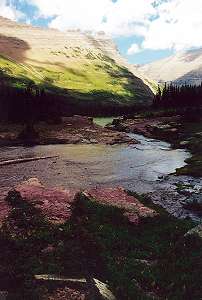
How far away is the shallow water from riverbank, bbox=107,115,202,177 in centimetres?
185

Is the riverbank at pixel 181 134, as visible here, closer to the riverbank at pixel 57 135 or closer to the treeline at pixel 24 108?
the riverbank at pixel 57 135

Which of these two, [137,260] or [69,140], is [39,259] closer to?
[137,260]

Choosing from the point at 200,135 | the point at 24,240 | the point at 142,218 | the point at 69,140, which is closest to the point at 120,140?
the point at 69,140

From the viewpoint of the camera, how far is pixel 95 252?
20.7 metres

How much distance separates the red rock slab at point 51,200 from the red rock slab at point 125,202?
1862mm

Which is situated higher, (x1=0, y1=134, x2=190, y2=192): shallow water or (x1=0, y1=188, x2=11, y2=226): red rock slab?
(x1=0, y1=188, x2=11, y2=226): red rock slab

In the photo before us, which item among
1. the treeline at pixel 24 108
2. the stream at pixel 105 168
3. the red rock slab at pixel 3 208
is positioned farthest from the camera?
the treeline at pixel 24 108

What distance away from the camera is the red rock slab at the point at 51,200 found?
83.3 ft

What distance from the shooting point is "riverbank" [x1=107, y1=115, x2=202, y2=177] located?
47.1 meters

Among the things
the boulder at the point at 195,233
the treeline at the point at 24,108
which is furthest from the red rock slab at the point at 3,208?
the treeline at the point at 24,108

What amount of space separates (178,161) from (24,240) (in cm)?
3529

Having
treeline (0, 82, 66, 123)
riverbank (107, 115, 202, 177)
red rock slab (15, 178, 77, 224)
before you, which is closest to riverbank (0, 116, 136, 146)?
treeline (0, 82, 66, 123)

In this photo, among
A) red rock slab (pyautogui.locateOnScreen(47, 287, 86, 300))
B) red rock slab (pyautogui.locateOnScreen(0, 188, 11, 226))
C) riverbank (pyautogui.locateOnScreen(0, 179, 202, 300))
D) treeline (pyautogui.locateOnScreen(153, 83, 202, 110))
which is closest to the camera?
red rock slab (pyautogui.locateOnScreen(47, 287, 86, 300))

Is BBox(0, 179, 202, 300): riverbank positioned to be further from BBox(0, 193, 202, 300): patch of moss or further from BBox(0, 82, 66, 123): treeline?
BBox(0, 82, 66, 123): treeline
